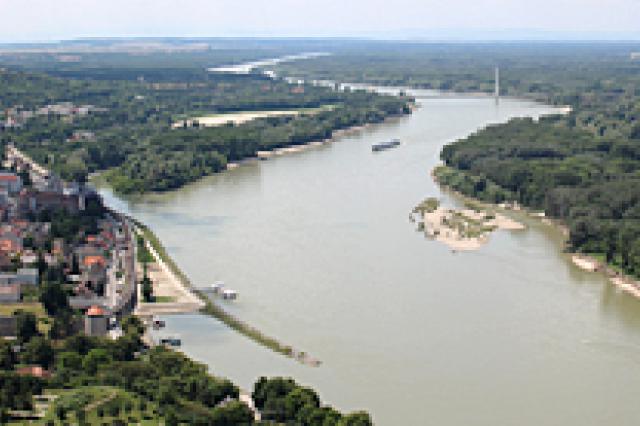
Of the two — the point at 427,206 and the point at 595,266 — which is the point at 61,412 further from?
the point at 427,206

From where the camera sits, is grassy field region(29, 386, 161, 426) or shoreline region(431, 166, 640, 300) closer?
grassy field region(29, 386, 161, 426)

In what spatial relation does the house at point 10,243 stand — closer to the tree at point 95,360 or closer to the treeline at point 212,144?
the tree at point 95,360

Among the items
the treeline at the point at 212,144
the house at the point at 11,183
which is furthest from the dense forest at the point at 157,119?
the house at the point at 11,183

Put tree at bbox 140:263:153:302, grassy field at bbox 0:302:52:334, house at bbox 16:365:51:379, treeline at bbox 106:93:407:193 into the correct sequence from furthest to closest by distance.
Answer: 1. treeline at bbox 106:93:407:193
2. tree at bbox 140:263:153:302
3. grassy field at bbox 0:302:52:334
4. house at bbox 16:365:51:379

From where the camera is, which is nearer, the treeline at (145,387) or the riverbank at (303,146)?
the treeline at (145,387)

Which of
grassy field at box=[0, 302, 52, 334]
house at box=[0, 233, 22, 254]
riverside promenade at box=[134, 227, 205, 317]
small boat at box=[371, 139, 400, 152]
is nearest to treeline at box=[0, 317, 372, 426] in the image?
grassy field at box=[0, 302, 52, 334]

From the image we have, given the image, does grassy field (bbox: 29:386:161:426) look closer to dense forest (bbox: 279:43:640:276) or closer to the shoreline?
the shoreline

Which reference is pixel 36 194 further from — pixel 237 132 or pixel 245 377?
pixel 237 132
